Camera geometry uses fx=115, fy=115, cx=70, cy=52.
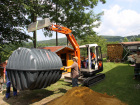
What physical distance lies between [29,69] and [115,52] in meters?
22.0

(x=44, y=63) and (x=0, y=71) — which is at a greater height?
(x=44, y=63)

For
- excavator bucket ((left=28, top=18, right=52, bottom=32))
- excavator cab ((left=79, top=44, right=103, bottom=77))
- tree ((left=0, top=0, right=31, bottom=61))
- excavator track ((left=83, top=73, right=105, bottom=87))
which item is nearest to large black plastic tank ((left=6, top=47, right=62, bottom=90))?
excavator bucket ((left=28, top=18, right=52, bottom=32))

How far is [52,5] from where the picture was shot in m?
19.7

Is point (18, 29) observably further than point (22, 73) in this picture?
Yes

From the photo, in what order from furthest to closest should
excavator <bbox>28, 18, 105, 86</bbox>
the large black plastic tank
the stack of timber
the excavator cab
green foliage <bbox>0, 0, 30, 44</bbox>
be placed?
the stack of timber < green foliage <bbox>0, 0, 30, 44</bbox> < the excavator cab < excavator <bbox>28, 18, 105, 86</bbox> < the large black plastic tank

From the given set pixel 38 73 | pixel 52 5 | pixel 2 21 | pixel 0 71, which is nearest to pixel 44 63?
pixel 38 73

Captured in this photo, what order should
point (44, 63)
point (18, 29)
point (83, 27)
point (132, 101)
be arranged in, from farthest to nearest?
point (83, 27) → point (18, 29) → point (132, 101) → point (44, 63)

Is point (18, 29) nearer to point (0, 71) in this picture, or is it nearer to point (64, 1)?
point (0, 71)

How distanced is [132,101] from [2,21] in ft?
37.7

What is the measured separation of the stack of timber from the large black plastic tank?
20708 millimetres

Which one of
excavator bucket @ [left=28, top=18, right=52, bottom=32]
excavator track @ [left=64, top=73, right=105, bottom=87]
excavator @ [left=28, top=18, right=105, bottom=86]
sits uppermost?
excavator bucket @ [left=28, top=18, right=52, bottom=32]

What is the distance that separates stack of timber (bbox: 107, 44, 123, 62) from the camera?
23.2 metres

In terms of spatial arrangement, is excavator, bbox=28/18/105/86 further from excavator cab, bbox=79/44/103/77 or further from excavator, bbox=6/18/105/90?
excavator, bbox=6/18/105/90

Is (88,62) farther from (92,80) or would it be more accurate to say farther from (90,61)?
(92,80)
